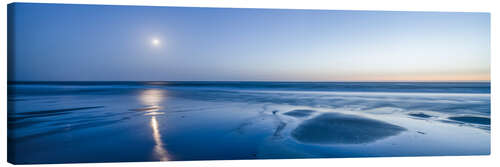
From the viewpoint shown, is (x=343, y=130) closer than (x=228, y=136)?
No

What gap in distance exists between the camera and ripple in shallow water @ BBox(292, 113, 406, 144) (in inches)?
108

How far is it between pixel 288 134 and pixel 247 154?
0.68m

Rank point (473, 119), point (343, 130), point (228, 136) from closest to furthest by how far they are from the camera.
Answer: point (228, 136) < point (343, 130) < point (473, 119)

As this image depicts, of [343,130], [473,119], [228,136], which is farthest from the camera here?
[473,119]

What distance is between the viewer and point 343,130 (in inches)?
122

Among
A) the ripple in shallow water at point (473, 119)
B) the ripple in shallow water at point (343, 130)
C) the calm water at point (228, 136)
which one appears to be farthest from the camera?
the ripple in shallow water at point (473, 119)

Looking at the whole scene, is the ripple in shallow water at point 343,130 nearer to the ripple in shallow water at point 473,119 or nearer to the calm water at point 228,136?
the calm water at point 228,136

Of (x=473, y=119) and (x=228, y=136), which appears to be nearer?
(x=228, y=136)

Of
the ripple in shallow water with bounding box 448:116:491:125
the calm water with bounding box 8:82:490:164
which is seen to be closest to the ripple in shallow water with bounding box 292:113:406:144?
the calm water with bounding box 8:82:490:164

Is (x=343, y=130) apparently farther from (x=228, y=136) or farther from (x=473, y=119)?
(x=473, y=119)

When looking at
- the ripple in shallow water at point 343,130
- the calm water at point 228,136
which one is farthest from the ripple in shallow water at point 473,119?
the ripple in shallow water at point 343,130

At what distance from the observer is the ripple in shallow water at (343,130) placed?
2756 mm

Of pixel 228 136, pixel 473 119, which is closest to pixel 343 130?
pixel 228 136

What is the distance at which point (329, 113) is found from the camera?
13.7ft
